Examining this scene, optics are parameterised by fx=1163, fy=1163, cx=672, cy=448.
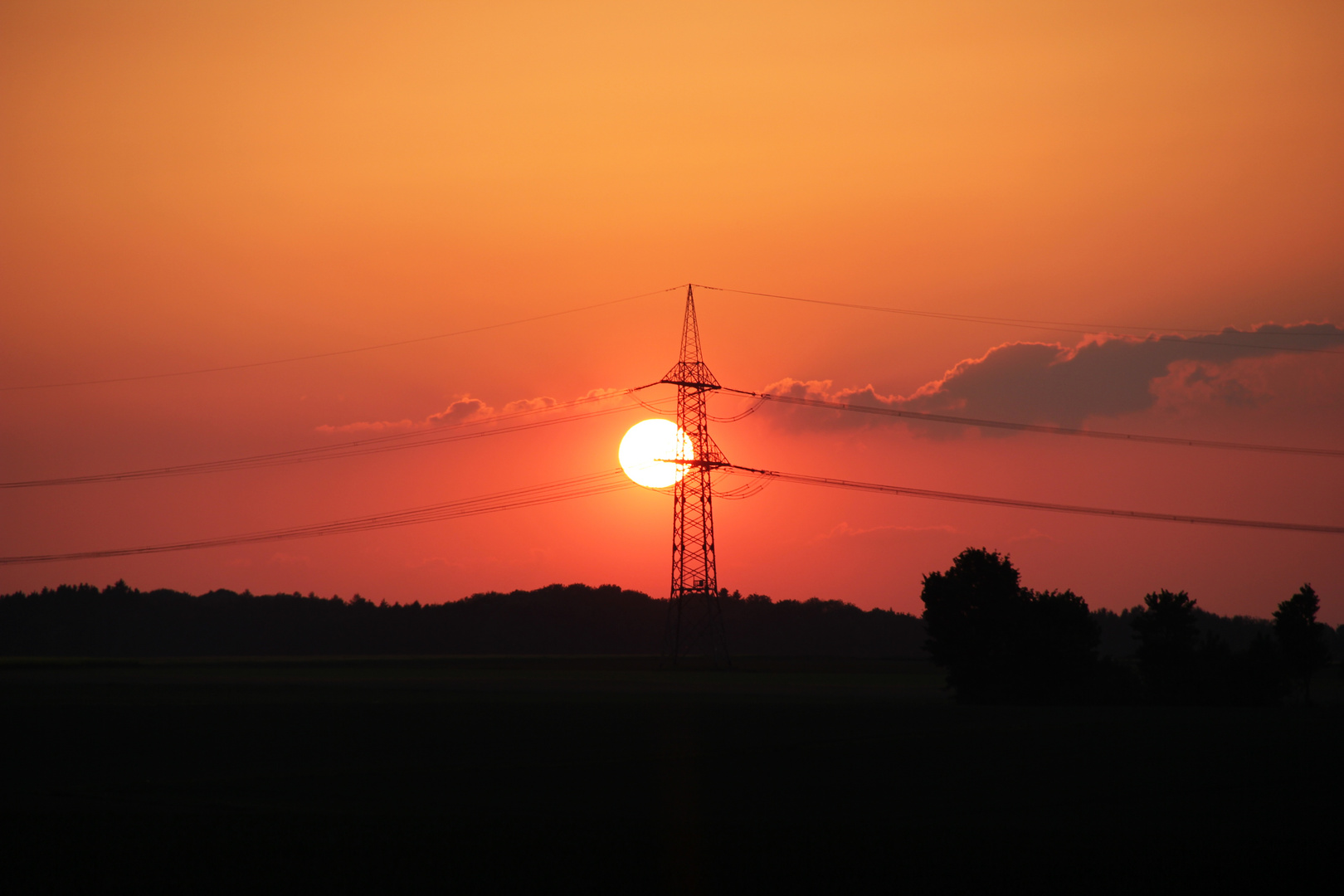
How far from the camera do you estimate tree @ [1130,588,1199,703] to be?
85.0 meters

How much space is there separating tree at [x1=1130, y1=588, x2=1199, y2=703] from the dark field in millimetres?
20814

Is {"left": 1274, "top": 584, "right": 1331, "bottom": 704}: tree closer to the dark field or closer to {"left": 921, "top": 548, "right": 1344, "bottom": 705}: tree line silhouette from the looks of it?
{"left": 921, "top": 548, "right": 1344, "bottom": 705}: tree line silhouette

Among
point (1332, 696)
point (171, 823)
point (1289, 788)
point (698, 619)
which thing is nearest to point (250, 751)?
point (171, 823)

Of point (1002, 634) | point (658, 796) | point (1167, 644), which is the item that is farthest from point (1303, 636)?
point (658, 796)

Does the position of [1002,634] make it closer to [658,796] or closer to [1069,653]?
[1069,653]

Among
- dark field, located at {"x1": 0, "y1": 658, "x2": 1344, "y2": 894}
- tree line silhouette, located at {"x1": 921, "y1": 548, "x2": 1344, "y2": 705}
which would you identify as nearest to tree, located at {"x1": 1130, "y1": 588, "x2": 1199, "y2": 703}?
tree line silhouette, located at {"x1": 921, "y1": 548, "x2": 1344, "y2": 705}

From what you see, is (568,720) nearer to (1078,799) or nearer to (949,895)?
(1078,799)

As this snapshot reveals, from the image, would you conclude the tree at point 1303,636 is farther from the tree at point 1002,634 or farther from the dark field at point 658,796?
the dark field at point 658,796

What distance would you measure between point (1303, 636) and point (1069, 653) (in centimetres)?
2329

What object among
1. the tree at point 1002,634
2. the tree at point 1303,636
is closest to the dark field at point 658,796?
the tree at point 1002,634

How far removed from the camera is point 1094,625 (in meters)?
85.6

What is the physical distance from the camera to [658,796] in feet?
106

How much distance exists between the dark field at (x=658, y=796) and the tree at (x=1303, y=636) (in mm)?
30398

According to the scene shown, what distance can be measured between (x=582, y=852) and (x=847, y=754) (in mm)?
19620
